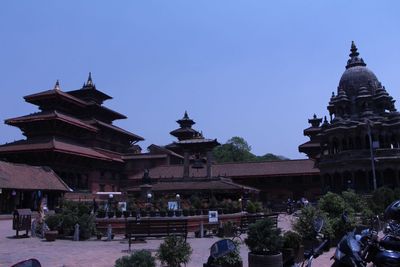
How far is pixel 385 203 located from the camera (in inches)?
1036

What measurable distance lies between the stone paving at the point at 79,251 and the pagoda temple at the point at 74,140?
25462mm

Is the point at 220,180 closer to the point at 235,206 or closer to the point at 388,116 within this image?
the point at 235,206

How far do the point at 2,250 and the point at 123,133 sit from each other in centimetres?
4552

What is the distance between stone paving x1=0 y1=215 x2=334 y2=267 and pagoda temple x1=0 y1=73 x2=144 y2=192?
25.5 m

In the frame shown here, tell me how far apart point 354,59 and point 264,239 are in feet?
169

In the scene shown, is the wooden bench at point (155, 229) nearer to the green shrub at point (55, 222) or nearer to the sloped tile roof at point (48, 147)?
the green shrub at point (55, 222)

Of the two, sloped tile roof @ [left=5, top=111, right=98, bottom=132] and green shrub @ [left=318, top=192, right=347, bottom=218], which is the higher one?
sloped tile roof @ [left=5, top=111, right=98, bottom=132]

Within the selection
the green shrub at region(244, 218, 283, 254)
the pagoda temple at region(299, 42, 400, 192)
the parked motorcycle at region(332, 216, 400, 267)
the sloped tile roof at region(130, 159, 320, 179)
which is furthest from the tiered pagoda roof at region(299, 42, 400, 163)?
the parked motorcycle at region(332, 216, 400, 267)

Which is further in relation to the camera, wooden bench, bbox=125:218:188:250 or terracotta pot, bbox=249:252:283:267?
wooden bench, bbox=125:218:188:250

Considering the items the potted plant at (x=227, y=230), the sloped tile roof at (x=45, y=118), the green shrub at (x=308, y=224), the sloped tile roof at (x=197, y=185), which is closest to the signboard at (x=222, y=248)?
the green shrub at (x=308, y=224)

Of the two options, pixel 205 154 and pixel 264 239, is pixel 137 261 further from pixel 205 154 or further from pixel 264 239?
pixel 205 154

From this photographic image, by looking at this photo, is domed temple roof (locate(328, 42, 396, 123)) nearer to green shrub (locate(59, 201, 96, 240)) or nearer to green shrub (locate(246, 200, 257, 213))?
green shrub (locate(246, 200, 257, 213))

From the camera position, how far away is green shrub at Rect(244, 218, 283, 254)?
9.58m

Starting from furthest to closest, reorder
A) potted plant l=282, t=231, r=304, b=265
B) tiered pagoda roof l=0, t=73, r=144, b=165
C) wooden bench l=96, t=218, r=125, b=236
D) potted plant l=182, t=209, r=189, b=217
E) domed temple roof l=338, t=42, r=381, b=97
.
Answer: domed temple roof l=338, t=42, r=381, b=97 → tiered pagoda roof l=0, t=73, r=144, b=165 → potted plant l=182, t=209, r=189, b=217 → wooden bench l=96, t=218, r=125, b=236 → potted plant l=282, t=231, r=304, b=265
